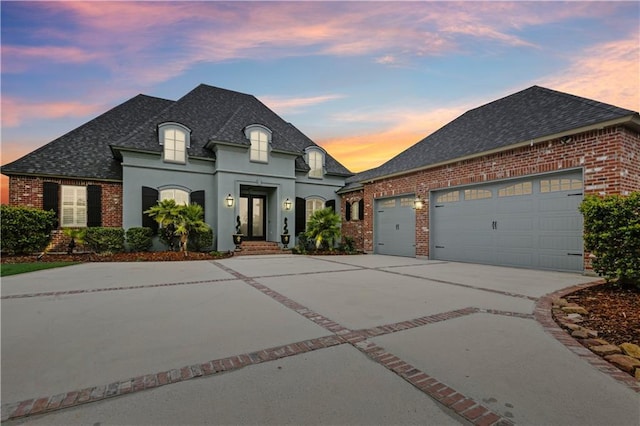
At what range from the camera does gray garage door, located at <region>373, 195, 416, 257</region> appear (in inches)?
472

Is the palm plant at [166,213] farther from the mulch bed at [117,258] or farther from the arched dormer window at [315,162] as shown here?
the arched dormer window at [315,162]

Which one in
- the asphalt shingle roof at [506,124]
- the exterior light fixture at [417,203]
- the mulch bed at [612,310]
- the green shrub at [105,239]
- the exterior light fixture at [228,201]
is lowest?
the mulch bed at [612,310]

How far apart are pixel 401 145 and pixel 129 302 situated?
48.4 feet

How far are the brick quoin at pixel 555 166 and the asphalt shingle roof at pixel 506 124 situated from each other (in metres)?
0.34

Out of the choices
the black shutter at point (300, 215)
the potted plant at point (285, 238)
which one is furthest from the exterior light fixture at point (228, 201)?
the black shutter at point (300, 215)

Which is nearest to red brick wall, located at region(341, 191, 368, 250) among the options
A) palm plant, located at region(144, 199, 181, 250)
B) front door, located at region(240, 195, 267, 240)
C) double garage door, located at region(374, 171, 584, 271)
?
double garage door, located at region(374, 171, 584, 271)

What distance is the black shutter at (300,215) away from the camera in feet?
51.4

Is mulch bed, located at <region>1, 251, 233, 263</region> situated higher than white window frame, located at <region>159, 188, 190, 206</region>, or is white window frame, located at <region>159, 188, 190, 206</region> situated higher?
white window frame, located at <region>159, 188, 190, 206</region>

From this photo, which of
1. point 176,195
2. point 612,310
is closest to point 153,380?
point 612,310

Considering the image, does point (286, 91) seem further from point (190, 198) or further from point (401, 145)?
point (401, 145)

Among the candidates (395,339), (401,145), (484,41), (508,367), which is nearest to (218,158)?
(401,145)

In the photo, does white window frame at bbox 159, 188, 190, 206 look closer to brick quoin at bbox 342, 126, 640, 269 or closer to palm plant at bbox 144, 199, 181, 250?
palm plant at bbox 144, 199, 181, 250

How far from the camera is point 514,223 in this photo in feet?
27.9

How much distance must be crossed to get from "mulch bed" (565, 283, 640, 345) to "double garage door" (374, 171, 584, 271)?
2267 mm
